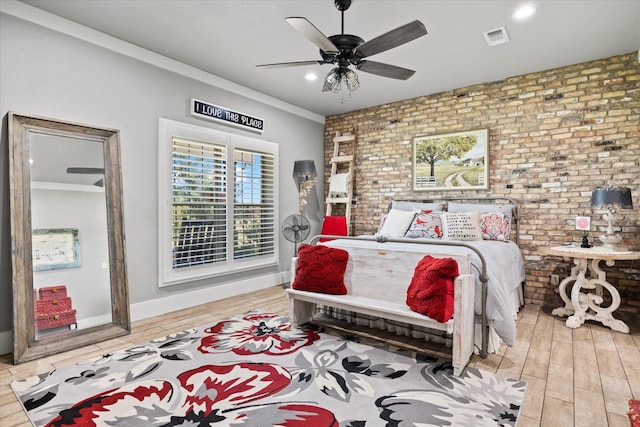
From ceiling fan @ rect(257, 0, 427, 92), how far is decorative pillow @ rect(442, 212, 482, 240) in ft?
5.85

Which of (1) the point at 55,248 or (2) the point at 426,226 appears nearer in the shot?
(1) the point at 55,248

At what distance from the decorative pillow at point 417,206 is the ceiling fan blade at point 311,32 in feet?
8.65

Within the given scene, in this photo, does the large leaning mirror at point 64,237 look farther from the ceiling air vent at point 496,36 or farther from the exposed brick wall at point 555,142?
the exposed brick wall at point 555,142

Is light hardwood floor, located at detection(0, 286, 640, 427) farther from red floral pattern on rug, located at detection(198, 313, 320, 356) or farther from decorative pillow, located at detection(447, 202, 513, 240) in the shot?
decorative pillow, located at detection(447, 202, 513, 240)

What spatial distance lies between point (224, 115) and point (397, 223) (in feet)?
8.28

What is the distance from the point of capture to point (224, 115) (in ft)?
13.4

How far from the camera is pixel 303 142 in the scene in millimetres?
5410

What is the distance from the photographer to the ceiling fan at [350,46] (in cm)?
210

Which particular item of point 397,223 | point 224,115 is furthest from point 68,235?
point 397,223

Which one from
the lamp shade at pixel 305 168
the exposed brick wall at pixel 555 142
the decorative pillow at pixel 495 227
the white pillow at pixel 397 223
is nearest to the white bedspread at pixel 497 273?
the decorative pillow at pixel 495 227

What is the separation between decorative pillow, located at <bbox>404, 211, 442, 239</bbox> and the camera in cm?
396

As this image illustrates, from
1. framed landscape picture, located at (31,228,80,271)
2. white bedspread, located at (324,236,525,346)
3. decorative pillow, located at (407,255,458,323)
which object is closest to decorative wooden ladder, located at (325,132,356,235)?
white bedspread, located at (324,236,525,346)

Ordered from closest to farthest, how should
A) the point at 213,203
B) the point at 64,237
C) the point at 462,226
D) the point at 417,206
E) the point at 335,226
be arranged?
the point at 64,237, the point at 462,226, the point at 213,203, the point at 417,206, the point at 335,226

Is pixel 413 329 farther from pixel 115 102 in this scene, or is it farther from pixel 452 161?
pixel 115 102
